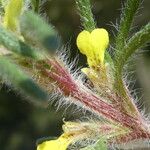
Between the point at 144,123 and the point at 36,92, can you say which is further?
the point at 144,123

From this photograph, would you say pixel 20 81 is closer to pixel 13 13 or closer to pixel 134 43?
pixel 13 13

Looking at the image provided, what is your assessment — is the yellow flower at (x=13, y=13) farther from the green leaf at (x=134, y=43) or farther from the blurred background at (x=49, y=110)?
the blurred background at (x=49, y=110)

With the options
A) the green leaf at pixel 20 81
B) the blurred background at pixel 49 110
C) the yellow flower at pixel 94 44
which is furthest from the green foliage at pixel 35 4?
the blurred background at pixel 49 110

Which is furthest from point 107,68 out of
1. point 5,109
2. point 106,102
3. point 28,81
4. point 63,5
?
point 5,109

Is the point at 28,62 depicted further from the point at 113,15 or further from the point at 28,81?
the point at 113,15

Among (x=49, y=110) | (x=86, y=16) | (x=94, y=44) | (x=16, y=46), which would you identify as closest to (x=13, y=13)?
(x=16, y=46)

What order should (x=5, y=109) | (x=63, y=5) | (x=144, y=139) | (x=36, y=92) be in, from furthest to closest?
(x=5, y=109)
(x=63, y=5)
(x=144, y=139)
(x=36, y=92)

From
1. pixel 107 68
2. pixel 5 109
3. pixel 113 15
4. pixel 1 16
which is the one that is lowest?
pixel 5 109

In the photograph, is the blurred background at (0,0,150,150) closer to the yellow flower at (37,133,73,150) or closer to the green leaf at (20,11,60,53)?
the yellow flower at (37,133,73,150)
